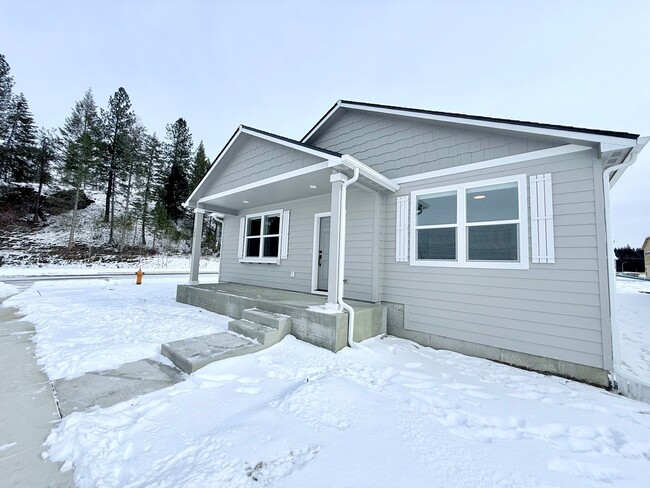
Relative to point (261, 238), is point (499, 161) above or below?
above

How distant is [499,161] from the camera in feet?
13.4

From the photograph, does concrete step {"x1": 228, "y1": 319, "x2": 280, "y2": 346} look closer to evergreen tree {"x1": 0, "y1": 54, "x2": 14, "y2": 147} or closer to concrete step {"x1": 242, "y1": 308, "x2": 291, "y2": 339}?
concrete step {"x1": 242, "y1": 308, "x2": 291, "y2": 339}

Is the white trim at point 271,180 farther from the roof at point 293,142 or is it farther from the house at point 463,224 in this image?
the roof at point 293,142

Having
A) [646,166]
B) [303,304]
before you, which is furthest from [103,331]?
[646,166]

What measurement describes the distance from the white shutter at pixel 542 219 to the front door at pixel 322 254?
3875 millimetres

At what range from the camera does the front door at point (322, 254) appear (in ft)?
20.7

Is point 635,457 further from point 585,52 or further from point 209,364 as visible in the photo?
point 585,52

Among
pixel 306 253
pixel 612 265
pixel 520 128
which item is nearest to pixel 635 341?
pixel 612 265

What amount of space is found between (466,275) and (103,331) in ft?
19.9

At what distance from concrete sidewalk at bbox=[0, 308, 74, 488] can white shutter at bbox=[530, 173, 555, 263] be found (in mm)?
5179

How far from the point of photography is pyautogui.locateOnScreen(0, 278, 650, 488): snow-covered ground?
65.1 inches

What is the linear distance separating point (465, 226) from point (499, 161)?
1.11 metres

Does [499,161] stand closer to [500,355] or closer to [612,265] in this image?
[612,265]

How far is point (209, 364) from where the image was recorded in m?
3.15
